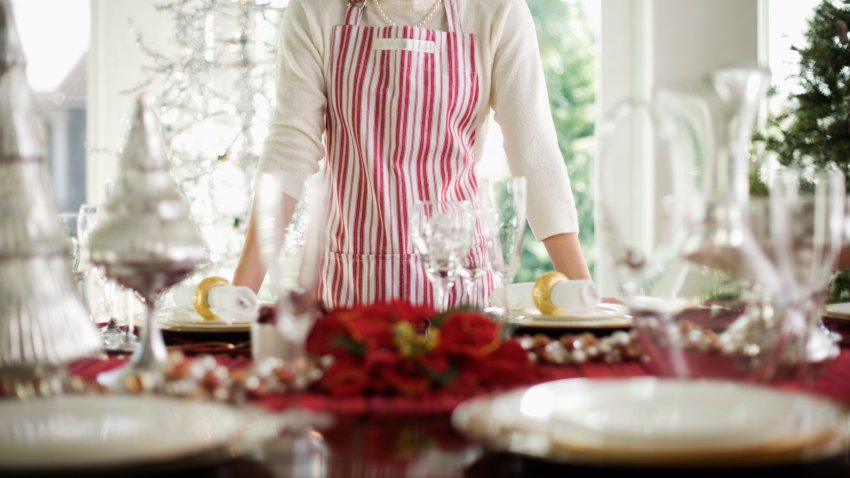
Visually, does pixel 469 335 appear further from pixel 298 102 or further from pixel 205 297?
pixel 298 102

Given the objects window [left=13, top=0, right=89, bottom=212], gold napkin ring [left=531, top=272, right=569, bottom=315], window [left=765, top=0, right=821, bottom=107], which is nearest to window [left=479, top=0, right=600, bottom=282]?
window [left=765, top=0, right=821, bottom=107]

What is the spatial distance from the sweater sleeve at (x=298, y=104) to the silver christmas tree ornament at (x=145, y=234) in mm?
Answer: 986

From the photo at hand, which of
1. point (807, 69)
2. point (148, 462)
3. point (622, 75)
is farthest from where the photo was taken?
point (622, 75)

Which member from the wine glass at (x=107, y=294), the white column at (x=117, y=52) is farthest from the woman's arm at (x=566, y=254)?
the white column at (x=117, y=52)

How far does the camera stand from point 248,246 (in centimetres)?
186

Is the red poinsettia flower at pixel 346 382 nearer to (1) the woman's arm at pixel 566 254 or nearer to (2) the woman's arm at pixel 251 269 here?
(2) the woman's arm at pixel 251 269

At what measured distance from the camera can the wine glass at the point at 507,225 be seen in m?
1.29

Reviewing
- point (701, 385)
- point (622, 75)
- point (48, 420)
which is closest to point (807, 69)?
point (622, 75)

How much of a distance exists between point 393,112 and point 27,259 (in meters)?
1.27

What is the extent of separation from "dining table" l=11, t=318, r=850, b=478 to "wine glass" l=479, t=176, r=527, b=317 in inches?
12.5

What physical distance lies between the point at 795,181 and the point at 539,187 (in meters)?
0.78

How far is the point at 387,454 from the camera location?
2.56 feet

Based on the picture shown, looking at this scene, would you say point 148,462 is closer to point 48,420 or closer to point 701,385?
point 48,420

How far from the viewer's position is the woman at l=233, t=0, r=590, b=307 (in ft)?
7.05
